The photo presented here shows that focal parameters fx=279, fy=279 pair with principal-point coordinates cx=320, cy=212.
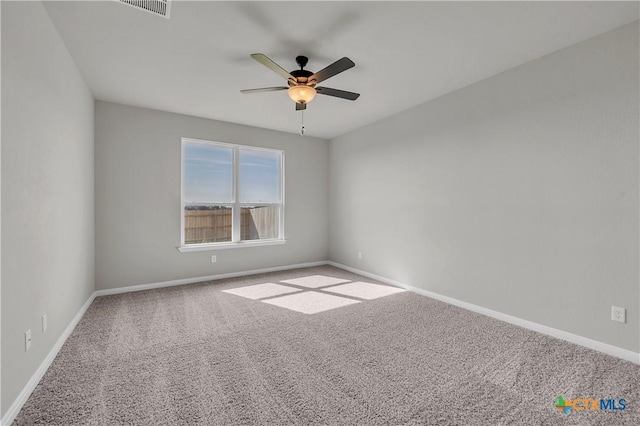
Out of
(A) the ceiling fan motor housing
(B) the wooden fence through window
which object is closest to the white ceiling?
(A) the ceiling fan motor housing

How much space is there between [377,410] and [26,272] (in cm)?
235

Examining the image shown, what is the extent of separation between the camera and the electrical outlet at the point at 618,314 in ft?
7.27

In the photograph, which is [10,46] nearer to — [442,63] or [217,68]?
[217,68]

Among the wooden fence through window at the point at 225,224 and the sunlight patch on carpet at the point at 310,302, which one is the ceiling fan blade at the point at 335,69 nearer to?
the sunlight patch on carpet at the point at 310,302

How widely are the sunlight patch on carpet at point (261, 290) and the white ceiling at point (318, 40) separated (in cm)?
263

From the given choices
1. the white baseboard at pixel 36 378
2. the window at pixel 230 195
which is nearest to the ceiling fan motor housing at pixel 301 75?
the window at pixel 230 195

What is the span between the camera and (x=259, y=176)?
5109mm

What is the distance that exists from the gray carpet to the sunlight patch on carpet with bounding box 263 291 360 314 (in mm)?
211

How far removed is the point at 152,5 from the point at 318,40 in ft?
4.10

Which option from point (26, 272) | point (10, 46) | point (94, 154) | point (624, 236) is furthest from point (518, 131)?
point (94, 154)

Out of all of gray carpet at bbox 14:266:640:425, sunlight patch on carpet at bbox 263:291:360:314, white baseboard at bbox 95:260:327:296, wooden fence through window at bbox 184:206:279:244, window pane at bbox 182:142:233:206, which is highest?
window pane at bbox 182:142:233:206

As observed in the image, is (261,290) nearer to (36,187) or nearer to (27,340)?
(27,340)

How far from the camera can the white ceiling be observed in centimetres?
205

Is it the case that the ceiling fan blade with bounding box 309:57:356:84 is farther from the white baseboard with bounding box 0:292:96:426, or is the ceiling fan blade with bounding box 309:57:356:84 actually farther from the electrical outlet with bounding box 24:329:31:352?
the white baseboard with bounding box 0:292:96:426
